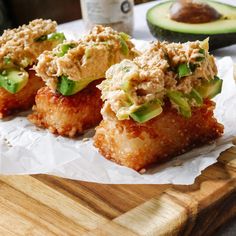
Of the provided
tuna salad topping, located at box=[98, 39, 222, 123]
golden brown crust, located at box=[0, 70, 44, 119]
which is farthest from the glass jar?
tuna salad topping, located at box=[98, 39, 222, 123]

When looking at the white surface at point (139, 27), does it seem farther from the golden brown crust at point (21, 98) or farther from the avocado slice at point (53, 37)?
the golden brown crust at point (21, 98)

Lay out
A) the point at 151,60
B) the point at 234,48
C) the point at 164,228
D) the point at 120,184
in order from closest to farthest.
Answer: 1. the point at 164,228
2. the point at 120,184
3. the point at 151,60
4. the point at 234,48

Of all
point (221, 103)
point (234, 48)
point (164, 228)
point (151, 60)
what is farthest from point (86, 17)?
point (164, 228)

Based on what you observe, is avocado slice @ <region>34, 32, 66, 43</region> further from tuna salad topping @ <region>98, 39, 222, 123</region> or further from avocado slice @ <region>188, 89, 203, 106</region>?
avocado slice @ <region>188, 89, 203, 106</region>

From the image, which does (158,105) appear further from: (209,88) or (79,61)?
(79,61)

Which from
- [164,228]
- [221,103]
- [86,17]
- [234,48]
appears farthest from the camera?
[86,17]

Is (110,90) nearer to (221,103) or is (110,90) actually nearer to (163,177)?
(163,177)

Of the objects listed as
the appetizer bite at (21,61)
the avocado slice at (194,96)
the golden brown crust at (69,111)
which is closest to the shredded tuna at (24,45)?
the appetizer bite at (21,61)
